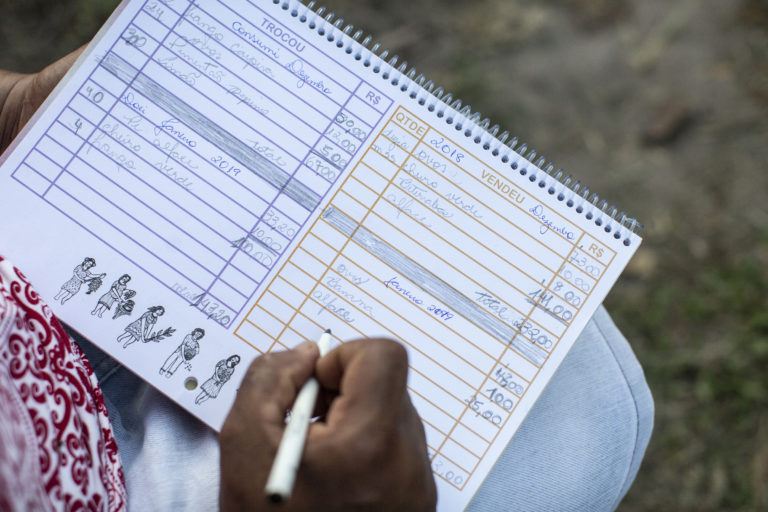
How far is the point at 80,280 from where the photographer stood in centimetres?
66

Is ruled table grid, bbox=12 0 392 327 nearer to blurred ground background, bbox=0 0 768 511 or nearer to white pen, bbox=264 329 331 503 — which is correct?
white pen, bbox=264 329 331 503

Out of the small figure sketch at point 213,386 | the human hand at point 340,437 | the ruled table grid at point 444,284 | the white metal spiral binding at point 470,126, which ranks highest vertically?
the white metal spiral binding at point 470,126

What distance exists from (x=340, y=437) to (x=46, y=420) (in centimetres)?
22

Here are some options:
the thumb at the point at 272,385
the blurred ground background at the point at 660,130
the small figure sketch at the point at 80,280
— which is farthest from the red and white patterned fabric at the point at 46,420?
the blurred ground background at the point at 660,130

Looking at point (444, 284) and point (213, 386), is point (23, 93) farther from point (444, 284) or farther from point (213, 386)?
point (444, 284)

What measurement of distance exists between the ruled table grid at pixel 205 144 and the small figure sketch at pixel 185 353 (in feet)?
0.08

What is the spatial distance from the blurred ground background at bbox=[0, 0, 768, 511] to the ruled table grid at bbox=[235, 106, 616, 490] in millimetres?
515

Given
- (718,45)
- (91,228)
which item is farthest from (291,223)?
(718,45)

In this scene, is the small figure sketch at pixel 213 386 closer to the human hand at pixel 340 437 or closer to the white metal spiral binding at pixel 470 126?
the human hand at pixel 340 437

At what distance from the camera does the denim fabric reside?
657 millimetres

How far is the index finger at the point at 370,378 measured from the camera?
51 centimetres

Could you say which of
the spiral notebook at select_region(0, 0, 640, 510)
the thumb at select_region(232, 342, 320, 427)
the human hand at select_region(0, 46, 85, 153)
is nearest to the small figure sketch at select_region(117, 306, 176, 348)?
the spiral notebook at select_region(0, 0, 640, 510)

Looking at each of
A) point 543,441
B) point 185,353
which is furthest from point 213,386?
point 543,441

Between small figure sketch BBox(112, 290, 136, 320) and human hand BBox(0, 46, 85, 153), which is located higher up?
human hand BBox(0, 46, 85, 153)
